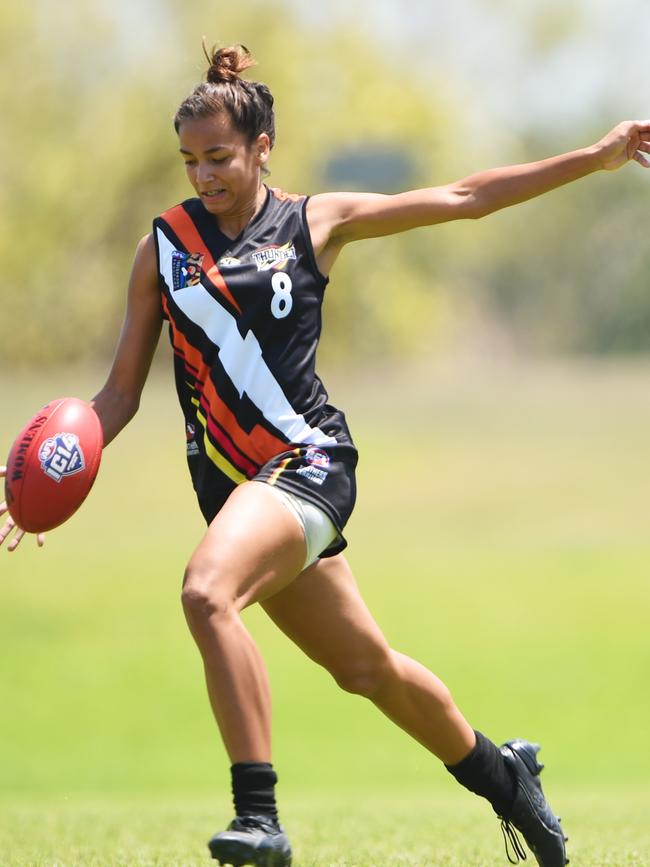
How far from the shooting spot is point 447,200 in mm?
4844

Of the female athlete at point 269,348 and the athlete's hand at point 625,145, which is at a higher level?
the athlete's hand at point 625,145

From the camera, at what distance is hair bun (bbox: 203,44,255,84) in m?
4.77

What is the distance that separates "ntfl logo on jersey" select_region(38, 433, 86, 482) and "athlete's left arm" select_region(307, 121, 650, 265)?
0.99m

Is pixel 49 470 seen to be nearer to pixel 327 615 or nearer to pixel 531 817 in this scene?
pixel 327 615

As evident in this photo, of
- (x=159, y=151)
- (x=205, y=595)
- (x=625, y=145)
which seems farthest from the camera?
(x=159, y=151)

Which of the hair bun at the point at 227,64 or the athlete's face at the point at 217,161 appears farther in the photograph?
the hair bun at the point at 227,64

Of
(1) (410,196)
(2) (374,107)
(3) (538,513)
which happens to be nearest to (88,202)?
(2) (374,107)

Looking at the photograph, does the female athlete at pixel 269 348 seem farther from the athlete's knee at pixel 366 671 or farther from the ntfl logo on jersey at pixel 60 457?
the ntfl logo on jersey at pixel 60 457

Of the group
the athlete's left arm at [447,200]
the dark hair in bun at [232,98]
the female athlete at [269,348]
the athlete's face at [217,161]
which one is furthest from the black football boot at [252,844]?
the dark hair in bun at [232,98]

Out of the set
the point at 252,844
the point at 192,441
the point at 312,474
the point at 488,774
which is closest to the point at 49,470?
the point at 192,441

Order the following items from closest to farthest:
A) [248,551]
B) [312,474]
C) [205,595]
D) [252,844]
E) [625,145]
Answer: [252,844] → [205,595] → [248,551] → [312,474] → [625,145]

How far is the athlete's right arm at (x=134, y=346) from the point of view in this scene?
15.6ft

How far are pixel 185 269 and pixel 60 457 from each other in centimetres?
70

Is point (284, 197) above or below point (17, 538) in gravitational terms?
above
